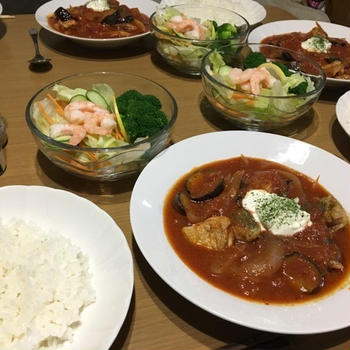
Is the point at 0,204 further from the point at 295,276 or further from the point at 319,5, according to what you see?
the point at 319,5

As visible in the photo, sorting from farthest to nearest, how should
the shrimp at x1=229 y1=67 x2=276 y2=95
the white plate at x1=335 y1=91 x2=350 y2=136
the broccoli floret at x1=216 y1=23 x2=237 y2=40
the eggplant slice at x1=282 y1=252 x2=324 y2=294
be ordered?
1. the broccoli floret at x1=216 y1=23 x2=237 y2=40
2. the shrimp at x1=229 y1=67 x2=276 y2=95
3. the white plate at x1=335 y1=91 x2=350 y2=136
4. the eggplant slice at x1=282 y1=252 x2=324 y2=294

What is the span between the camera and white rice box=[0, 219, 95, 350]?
130 centimetres

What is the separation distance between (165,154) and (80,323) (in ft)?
3.00

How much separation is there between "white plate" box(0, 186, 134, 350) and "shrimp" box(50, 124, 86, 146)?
0.31m

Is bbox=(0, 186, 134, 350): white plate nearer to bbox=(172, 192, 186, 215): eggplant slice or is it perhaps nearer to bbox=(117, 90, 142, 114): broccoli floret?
bbox=(172, 192, 186, 215): eggplant slice

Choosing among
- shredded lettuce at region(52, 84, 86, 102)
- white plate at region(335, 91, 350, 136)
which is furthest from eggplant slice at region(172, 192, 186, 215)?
white plate at region(335, 91, 350, 136)

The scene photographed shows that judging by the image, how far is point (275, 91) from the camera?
2387mm

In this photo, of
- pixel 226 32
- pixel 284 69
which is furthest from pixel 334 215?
pixel 226 32

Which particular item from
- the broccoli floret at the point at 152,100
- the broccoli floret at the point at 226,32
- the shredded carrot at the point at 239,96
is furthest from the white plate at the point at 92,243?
the broccoli floret at the point at 226,32

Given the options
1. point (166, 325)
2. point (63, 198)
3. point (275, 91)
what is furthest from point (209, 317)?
point (275, 91)

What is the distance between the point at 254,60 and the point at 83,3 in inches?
71.7

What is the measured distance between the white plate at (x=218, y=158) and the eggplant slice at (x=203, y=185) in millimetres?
103

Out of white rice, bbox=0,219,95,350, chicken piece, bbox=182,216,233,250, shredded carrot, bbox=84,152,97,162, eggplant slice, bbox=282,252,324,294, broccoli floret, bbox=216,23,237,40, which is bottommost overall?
white rice, bbox=0,219,95,350

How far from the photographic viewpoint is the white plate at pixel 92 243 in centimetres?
131
